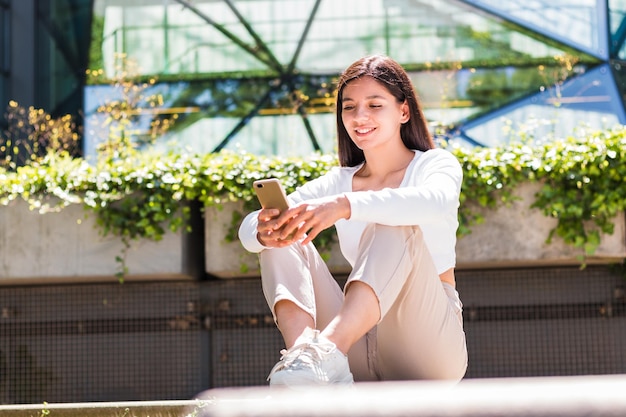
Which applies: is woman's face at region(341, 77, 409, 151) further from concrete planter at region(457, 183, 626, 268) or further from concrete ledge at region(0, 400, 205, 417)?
concrete planter at region(457, 183, 626, 268)

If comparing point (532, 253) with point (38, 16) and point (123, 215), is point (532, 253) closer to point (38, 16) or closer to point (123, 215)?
point (123, 215)

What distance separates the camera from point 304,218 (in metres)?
1.82

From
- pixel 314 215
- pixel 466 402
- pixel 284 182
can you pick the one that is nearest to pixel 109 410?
pixel 314 215

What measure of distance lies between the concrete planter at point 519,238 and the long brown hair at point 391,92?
1.94m

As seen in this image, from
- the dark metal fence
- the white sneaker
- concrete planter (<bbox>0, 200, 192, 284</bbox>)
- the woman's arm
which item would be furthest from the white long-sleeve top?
the dark metal fence

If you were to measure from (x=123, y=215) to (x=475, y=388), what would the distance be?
14.1 ft

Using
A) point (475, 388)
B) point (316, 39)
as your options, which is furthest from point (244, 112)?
point (475, 388)

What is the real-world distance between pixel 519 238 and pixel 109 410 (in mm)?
2680

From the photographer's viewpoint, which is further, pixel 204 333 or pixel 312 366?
pixel 204 333

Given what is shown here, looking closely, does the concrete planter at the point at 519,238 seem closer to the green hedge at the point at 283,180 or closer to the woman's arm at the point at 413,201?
the green hedge at the point at 283,180

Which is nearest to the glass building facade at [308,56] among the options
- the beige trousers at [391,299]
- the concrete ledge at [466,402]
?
the beige trousers at [391,299]

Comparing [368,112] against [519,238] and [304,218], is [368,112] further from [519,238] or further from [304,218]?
[519,238]

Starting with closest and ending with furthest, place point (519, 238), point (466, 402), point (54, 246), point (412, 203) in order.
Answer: point (466, 402) < point (412, 203) < point (519, 238) < point (54, 246)

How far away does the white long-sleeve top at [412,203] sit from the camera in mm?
1822
